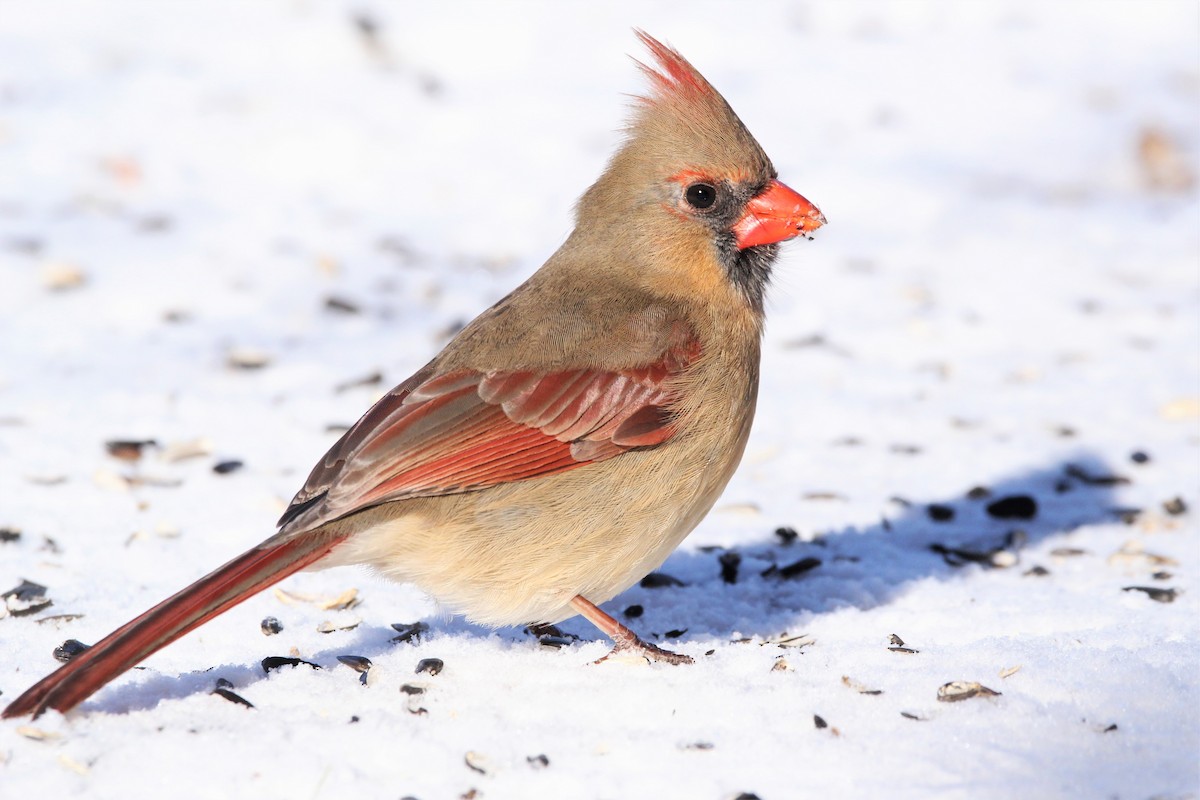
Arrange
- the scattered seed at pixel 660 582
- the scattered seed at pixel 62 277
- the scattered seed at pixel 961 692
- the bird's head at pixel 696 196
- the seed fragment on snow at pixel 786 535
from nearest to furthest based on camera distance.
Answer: the scattered seed at pixel 961 692, the bird's head at pixel 696 196, the scattered seed at pixel 660 582, the seed fragment on snow at pixel 786 535, the scattered seed at pixel 62 277

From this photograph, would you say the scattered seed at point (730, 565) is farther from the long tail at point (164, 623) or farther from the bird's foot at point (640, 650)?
the long tail at point (164, 623)

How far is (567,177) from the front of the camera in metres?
6.85

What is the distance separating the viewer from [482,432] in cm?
301

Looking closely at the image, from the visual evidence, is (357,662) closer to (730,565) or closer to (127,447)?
(730,565)

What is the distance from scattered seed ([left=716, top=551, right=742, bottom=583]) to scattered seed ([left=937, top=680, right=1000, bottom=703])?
1.13 m

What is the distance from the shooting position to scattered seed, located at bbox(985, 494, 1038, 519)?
4.33 metres

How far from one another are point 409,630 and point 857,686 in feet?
3.52

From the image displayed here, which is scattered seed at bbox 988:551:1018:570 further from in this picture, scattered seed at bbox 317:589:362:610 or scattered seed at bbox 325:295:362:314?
→ scattered seed at bbox 325:295:362:314

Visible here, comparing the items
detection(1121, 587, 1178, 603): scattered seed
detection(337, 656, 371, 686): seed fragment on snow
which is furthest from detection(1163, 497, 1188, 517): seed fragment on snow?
detection(337, 656, 371, 686): seed fragment on snow

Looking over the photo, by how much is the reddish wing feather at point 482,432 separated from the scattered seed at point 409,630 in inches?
17.4

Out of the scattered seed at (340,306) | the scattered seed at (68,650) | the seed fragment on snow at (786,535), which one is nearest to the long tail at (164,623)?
the scattered seed at (68,650)

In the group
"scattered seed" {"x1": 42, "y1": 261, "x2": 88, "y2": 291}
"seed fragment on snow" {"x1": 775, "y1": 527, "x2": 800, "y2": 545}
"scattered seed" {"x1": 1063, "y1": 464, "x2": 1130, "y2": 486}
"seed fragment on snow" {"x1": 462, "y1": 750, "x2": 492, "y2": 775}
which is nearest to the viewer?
"seed fragment on snow" {"x1": 462, "y1": 750, "x2": 492, "y2": 775}

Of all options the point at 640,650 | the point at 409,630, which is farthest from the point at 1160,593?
the point at 409,630

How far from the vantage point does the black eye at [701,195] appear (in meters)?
3.42
